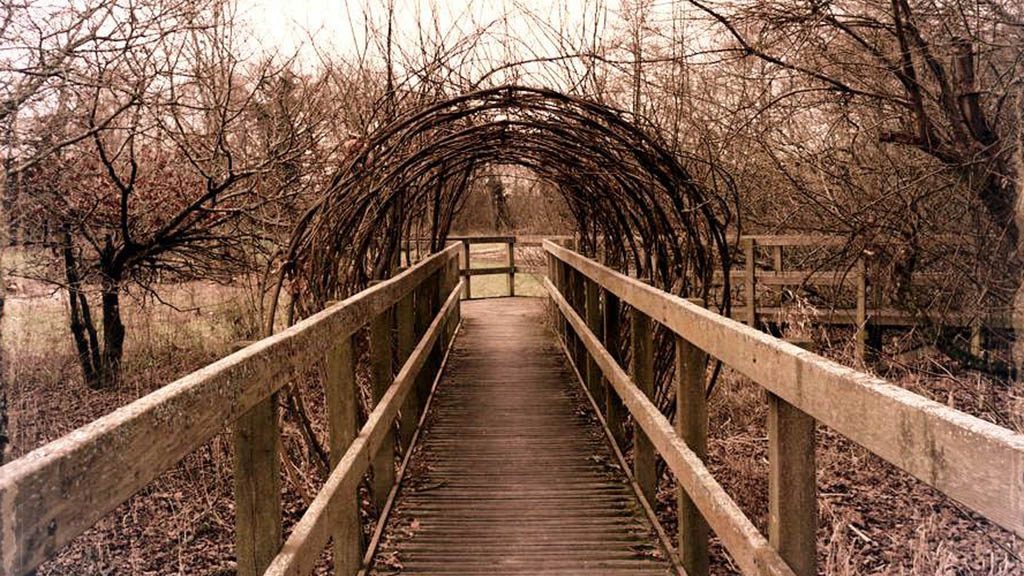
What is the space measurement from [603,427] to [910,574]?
1983 millimetres

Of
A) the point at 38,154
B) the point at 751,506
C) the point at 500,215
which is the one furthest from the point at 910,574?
the point at 500,215

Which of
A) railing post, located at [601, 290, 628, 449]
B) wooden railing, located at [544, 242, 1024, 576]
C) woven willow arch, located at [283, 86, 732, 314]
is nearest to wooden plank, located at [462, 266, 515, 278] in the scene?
woven willow arch, located at [283, 86, 732, 314]

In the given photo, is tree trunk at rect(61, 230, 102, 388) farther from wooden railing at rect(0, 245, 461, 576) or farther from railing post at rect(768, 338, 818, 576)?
railing post at rect(768, 338, 818, 576)

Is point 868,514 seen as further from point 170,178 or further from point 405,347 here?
point 170,178

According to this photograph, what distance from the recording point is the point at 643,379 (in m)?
4.19

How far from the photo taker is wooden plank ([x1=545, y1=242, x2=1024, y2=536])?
1116 millimetres

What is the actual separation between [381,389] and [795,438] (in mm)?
2759

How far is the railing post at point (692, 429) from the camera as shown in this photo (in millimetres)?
3012

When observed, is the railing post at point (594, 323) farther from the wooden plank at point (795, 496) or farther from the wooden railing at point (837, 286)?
the wooden plank at point (795, 496)

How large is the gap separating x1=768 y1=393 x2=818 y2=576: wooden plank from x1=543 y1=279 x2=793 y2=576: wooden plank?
42 millimetres

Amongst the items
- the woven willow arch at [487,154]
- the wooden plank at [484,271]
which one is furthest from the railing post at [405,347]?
the wooden plank at [484,271]

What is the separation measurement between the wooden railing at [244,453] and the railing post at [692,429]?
1.16 meters

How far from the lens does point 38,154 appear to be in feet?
18.5

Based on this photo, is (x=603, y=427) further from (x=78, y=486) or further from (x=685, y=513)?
(x=78, y=486)
